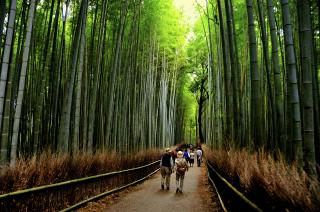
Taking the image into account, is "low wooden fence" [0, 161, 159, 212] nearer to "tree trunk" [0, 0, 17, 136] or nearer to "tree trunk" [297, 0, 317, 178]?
"tree trunk" [0, 0, 17, 136]

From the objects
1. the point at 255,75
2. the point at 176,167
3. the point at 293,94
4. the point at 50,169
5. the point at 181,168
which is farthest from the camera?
the point at 176,167

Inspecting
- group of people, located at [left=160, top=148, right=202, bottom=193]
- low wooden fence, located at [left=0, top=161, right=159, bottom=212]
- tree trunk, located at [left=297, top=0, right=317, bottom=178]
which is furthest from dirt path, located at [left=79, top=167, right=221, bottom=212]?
tree trunk, located at [left=297, top=0, right=317, bottom=178]

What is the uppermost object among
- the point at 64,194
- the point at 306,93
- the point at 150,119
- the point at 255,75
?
the point at 255,75

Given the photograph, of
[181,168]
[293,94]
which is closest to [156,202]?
[181,168]

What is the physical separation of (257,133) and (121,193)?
13.3ft

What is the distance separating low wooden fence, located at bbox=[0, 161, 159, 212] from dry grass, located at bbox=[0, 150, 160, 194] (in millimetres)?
150

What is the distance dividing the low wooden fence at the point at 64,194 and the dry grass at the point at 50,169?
15cm

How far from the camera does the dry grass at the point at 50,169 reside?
3.47 m

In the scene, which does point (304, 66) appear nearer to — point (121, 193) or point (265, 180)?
point (265, 180)

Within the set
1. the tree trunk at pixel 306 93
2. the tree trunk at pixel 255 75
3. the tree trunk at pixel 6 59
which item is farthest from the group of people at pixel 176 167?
the tree trunk at pixel 306 93

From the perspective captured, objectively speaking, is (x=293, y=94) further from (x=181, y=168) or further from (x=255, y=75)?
(x=181, y=168)

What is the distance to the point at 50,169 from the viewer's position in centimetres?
432

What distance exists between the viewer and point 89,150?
7387 mm

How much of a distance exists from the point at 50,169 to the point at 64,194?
0.45m
